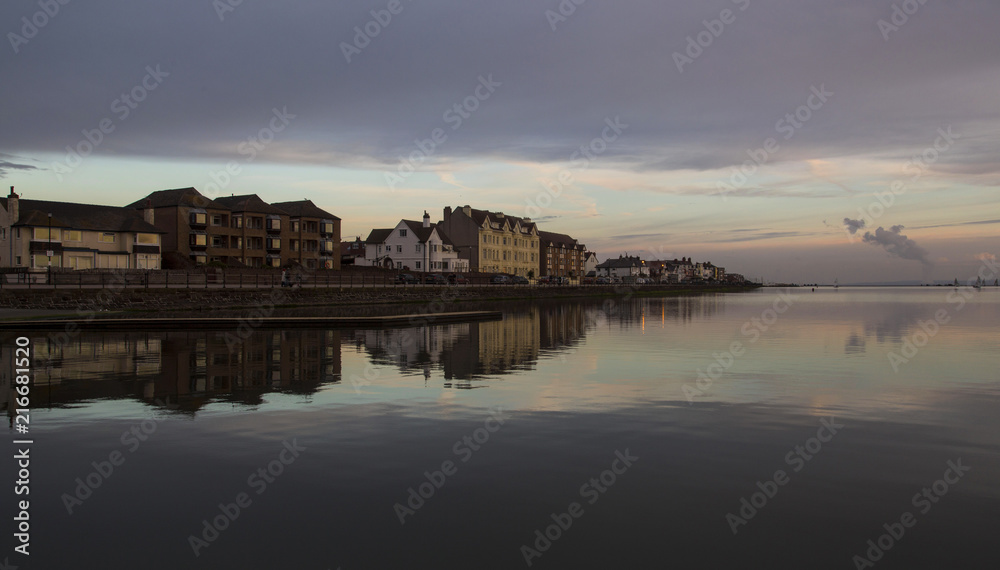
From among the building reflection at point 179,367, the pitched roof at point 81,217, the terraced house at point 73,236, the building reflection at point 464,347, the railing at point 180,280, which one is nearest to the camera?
the building reflection at point 179,367

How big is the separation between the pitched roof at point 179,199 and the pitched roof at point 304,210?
11.9 meters

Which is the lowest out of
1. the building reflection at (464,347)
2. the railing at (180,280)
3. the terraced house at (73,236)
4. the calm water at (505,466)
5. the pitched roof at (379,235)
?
the calm water at (505,466)

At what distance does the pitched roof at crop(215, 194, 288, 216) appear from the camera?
293 feet

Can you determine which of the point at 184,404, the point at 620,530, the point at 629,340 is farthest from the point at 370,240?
the point at 620,530

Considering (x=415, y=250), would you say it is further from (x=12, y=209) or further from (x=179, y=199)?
(x=12, y=209)

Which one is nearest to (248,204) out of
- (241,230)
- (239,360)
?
(241,230)

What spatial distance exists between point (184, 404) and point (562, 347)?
16203 millimetres

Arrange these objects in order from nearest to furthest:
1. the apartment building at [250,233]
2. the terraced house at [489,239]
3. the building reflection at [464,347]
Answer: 1. the building reflection at [464,347]
2. the apartment building at [250,233]
3. the terraced house at [489,239]

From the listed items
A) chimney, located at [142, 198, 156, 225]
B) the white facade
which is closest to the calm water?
chimney, located at [142, 198, 156, 225]

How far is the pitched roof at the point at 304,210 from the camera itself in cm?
9712

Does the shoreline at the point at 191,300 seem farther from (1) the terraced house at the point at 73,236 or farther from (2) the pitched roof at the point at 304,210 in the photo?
(2) the pitched roof at the point at 304,210

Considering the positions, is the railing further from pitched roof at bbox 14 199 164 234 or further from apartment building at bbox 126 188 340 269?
apartment building at bbox 126 188 340 269

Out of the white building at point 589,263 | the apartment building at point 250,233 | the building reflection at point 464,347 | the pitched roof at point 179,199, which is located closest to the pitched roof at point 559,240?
the white building at point 589,263

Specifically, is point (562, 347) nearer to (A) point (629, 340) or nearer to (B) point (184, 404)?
(A) point (629, 340)
